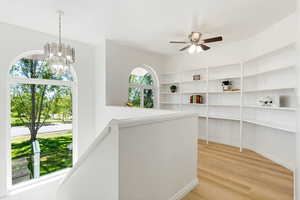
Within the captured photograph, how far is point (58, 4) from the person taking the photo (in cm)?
244

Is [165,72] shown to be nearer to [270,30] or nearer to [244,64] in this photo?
[244,64]

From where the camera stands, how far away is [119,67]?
4.32 metres

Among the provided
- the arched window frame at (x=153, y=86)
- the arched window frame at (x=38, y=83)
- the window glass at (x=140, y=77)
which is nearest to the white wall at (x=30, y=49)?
the arched window frame at (x=38, y=83)

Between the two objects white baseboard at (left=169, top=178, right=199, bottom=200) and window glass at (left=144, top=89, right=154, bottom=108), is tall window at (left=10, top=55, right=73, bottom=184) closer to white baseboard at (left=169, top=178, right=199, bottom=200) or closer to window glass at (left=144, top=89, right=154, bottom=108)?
window glass at (left=144, top=89, right=154, bottom=108)

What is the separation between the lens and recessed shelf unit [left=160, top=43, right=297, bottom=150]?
9.43ft

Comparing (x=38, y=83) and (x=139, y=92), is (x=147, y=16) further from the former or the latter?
(x=38, y=83)

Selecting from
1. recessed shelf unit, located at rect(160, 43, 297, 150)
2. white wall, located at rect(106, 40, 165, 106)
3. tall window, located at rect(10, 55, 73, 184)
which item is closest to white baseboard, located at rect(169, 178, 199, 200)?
recessed shelf unit, located at rect(160, 43, 297, 150)

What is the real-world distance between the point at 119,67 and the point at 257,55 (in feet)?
11.2

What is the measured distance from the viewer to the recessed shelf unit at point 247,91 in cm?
287

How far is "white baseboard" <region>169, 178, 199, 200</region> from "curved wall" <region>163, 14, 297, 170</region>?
1862mm

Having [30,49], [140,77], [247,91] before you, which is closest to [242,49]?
[247,91]

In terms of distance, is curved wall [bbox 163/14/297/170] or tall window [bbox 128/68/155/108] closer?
curved wall [bbox 163/14/297/170]

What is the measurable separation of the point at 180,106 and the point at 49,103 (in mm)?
3714

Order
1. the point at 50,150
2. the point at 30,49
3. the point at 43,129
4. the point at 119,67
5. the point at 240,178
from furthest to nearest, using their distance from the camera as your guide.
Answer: the point at 119,67
the point at 50,150
the point at 43,129
the point at 30,49
the point at 240,178
